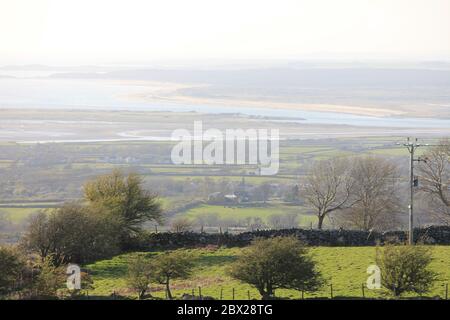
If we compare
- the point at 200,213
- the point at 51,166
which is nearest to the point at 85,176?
the point at 51,166

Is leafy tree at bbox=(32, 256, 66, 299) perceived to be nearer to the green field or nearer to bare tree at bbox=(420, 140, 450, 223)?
bare tree at bbox=(420, 140, 450, 223)

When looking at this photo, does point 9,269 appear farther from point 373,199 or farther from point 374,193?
point 374,193

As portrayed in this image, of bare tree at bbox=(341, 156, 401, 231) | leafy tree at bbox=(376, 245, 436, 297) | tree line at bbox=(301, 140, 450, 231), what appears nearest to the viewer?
leafy tree at bbox=(376, 245, 436, 297)

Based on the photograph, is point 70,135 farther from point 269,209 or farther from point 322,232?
point 322,232

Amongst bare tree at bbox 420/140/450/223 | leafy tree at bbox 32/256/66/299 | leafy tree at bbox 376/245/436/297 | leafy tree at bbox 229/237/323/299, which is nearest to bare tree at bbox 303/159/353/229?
bare tree at bbox 420/140/450/223

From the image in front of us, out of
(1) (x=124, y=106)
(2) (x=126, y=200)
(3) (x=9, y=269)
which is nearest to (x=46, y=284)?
(3) (x=9, y=269)

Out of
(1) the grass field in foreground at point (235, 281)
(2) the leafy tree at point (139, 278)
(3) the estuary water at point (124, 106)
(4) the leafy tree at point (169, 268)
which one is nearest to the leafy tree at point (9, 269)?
(1) the grass field in foreground at point (235, 281)
